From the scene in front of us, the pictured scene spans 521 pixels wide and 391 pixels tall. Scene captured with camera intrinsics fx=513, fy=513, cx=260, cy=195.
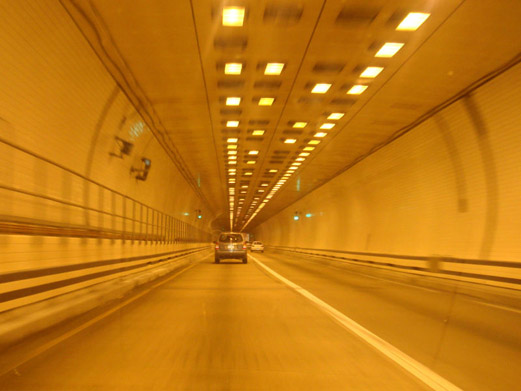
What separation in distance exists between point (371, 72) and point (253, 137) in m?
10.2

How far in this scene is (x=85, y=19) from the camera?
11.3 meters

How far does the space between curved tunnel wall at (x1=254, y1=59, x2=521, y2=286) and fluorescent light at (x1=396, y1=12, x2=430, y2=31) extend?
335cm

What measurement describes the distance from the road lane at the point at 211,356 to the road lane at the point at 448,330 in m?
0.69

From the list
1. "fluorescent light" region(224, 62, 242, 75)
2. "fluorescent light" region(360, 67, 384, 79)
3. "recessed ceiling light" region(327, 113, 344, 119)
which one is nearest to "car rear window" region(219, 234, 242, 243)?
"recessed ceiling light" region(327, 113, 344, 119)

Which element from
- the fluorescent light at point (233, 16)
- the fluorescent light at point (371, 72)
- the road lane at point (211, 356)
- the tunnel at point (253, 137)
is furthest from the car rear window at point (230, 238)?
the road lane at point (211, 356)

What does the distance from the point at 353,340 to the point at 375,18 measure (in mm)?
7308

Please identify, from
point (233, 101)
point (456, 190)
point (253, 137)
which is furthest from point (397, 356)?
point (253, 137)

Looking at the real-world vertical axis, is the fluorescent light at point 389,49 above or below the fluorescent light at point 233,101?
below

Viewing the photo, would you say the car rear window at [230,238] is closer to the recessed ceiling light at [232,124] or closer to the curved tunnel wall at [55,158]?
the recessed ceiling light at [232,124]

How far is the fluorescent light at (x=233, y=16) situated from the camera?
36.8ft

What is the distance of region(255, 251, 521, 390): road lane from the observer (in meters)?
5.81

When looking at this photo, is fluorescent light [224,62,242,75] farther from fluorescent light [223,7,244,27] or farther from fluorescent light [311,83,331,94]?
fluorescent light [311,83,331,94]

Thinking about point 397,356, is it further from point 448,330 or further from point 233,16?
point 233,16

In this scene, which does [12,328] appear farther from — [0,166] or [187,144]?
[187,144]
